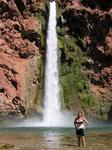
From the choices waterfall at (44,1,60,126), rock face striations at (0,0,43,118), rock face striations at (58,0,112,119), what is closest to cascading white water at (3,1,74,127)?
waterfall at (44,1,60,126)

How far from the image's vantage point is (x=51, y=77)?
2699 inches

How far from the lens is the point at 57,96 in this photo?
6762cm

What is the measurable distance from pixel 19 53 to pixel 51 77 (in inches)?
250

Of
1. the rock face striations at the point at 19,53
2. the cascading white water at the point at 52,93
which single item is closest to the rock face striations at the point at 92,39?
the cascading white water at the point at 52,93

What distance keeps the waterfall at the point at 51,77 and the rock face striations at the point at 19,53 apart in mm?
1889

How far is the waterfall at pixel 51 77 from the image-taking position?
2603 inches

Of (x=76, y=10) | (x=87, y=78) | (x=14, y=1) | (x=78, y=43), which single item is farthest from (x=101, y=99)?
Result: (x=14, y=1)

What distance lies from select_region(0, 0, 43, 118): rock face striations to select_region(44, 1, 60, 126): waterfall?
1.89 metres

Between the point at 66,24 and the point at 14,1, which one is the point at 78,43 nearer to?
the point at 66,24

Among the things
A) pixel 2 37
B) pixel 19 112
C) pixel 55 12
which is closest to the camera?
pixel 19 112

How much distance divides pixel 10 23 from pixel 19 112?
47.7ft

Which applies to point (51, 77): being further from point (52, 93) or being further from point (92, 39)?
point (92, 39)

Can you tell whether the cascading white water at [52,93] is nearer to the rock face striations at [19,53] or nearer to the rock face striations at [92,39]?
the rock face striations at [92,39]

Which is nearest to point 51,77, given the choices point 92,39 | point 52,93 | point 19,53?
point 52,93
